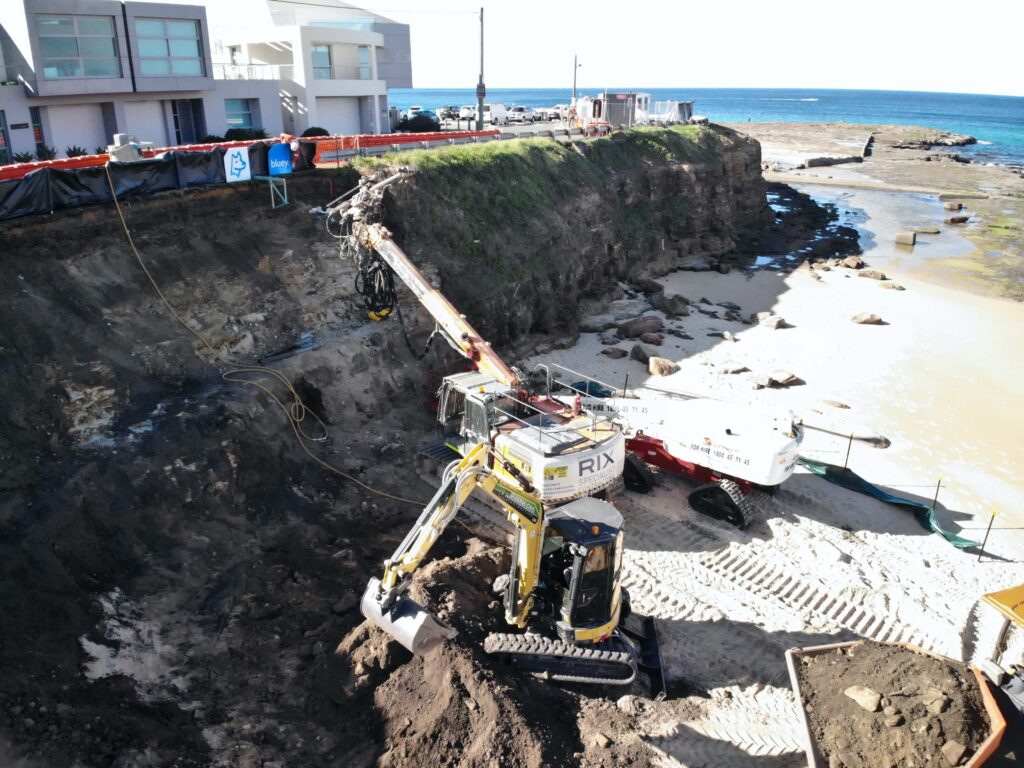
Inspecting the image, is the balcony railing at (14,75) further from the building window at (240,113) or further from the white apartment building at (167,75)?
the building window at (240,113)

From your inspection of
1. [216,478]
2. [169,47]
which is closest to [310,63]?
[169,47]

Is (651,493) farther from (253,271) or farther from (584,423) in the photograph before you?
(253,271)

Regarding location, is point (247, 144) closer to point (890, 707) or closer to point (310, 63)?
point (310, 63)

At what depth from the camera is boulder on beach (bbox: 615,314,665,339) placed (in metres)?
27.2

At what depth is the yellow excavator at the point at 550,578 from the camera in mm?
10672

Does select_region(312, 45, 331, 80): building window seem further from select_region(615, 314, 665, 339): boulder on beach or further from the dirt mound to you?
the dirt mound

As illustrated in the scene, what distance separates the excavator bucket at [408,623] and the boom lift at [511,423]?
231 cm

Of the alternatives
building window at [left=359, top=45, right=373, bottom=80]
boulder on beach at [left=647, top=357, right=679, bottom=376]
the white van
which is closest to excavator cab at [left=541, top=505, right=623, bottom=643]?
boulder on beach at [left=647, top=357, right=679, bottom=376]

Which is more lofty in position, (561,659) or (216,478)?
(216,478)

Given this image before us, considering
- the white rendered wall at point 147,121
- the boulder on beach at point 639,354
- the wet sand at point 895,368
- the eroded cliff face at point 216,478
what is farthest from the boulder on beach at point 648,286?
the white rendered wall at point 147,121

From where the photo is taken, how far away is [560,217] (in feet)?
97.8

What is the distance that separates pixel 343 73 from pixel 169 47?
9.84m

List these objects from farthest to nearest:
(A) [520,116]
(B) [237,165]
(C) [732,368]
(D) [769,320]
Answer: (A) [520,116] < (D) [769,320] < (C) [732,368] < (B) [237,165]

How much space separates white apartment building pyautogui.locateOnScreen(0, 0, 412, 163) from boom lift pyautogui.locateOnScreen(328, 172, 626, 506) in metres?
15.4
